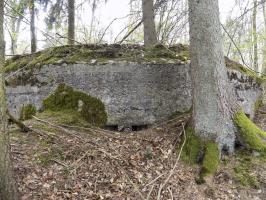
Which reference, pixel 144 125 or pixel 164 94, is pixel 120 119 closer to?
pixel 144 125

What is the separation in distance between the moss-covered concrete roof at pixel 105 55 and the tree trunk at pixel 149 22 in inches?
26.8

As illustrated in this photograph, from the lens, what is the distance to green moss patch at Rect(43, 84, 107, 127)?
6.29 m

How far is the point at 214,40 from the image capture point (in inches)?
206

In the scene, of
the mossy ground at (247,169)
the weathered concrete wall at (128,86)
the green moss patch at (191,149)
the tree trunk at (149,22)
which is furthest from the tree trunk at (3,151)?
the tree trunk at (149,22)

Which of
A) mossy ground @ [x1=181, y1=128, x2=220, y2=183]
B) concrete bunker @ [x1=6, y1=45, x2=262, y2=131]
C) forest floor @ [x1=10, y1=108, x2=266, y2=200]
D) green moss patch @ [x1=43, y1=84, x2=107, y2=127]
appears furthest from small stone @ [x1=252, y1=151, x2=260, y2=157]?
green moss patch @ [x1=43, y1=84, x2=107, y2=127]

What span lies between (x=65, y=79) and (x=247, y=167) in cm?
359

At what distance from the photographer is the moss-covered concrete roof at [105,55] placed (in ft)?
21.5

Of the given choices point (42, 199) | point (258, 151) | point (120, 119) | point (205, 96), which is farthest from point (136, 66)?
point (42, 199)

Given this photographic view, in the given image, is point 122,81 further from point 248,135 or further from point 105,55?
point 248,135

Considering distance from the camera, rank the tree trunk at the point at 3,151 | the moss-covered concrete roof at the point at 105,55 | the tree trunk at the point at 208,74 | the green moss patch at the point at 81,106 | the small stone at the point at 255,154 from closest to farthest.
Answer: the tree trunk at the point at 3,151, the tree trunk at the point at 208,74, the small stone at the point at 255,154, the green moss patch at the point at 81,106, the moss-covered concrete roof at the point at 105,55

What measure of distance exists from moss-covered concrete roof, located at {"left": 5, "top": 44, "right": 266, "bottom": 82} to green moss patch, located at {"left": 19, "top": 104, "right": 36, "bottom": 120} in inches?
32.1

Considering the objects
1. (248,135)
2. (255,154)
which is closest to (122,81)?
(248,135)

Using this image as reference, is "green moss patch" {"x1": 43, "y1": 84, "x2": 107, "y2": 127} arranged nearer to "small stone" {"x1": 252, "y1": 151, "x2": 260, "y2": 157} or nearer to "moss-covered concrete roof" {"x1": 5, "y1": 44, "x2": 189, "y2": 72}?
"moss-covered concrete roof" {"x1": 5, "y1": 44, "x2": 189, "y2": 72}

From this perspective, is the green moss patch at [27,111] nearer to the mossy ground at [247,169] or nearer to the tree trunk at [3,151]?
the tree trunk at [3,151]
